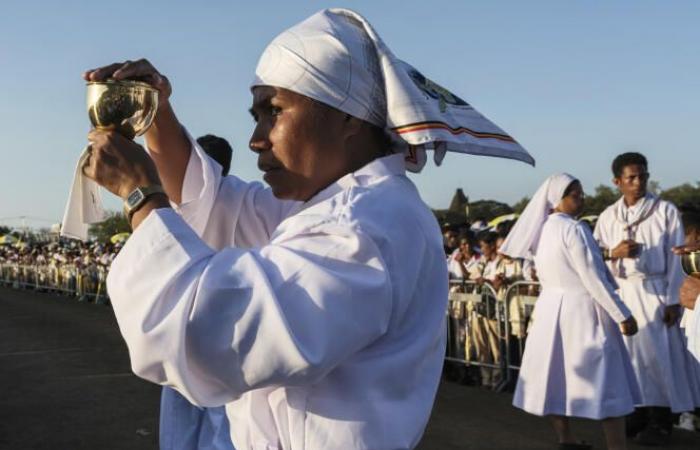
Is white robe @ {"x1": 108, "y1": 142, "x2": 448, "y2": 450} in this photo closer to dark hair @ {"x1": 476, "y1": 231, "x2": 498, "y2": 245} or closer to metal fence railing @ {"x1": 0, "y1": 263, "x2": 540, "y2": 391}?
metal fence railing @ {"x1": 0, "y1": 263, "x2": 540, "y2": 391}

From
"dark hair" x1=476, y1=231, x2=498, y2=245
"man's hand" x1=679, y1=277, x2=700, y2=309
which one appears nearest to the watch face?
"man's hand" x1=679, y1=277, x2=700, y2=309

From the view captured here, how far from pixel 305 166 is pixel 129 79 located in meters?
0.49

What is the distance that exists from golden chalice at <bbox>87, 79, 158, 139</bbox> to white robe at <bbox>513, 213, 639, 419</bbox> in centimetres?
470

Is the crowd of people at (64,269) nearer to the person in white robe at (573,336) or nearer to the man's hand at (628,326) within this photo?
the person in white robe at (573,336)

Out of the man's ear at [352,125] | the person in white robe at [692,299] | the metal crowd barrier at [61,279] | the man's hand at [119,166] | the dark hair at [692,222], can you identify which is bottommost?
the metal crowd barrier at [61,279]

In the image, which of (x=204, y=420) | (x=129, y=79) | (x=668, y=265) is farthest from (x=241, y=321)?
(x=668, y=265)

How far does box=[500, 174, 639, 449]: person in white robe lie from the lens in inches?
236

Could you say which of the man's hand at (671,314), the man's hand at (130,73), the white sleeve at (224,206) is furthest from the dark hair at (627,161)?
the man's hand at (130,73)

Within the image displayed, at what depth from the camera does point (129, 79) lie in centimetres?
200

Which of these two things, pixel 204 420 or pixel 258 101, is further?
pixel 204 420

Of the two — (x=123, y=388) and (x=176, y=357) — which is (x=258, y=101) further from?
(x=123, y=388)

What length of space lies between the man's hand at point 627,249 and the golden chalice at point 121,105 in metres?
6.20

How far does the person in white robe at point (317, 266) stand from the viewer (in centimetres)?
152

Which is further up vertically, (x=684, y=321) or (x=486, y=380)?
(x=684, y=321)
